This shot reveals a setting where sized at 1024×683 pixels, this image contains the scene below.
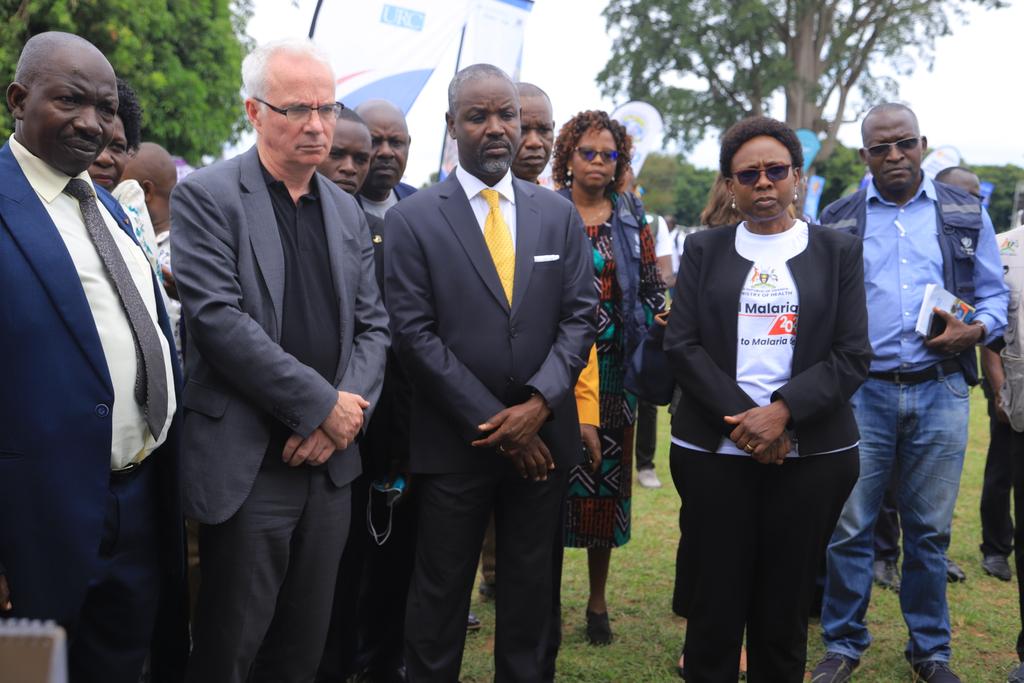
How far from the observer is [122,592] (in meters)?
2.88

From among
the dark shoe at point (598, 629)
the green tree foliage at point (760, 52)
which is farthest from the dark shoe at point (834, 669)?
the green tree foliage at point (760, 52)

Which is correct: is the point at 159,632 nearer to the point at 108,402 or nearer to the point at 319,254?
the point at 108,402

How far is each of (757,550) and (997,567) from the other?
10.7 feet

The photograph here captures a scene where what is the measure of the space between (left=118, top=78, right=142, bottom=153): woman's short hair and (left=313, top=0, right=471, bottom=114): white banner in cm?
265

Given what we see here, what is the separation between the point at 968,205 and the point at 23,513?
407 cm

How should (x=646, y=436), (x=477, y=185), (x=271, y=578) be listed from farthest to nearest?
1. (x=646, y=436)
2. (x=477, y=185)
3. (x=271, y=578)

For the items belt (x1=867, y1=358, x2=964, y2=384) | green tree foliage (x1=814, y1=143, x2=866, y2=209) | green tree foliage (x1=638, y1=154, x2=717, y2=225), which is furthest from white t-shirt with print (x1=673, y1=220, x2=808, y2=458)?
green tree foliage (x1=638, y1=154, x2=717, y2=225)

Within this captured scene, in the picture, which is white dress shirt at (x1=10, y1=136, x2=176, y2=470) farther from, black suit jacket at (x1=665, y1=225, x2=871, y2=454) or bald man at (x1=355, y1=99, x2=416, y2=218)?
black suit jacket at (x1=665, y1=225, x2=871, y2=454)

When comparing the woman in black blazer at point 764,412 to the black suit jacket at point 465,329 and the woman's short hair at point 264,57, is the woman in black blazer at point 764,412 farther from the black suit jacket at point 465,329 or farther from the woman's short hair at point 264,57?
the woman's short hair at point 264,57

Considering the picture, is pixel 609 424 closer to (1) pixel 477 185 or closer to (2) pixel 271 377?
(1) pixel 477 185

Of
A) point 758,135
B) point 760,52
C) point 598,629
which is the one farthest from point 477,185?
point 760,52

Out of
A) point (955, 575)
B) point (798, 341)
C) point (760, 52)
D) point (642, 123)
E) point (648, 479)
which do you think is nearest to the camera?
point (798, 341)

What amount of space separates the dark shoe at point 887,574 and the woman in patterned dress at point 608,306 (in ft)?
6.29

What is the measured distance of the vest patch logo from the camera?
3.49 meters
